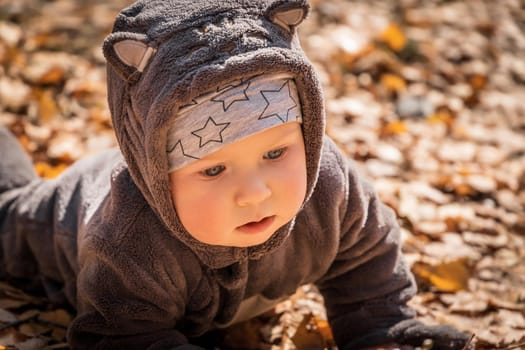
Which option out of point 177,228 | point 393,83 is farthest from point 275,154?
point 393,83

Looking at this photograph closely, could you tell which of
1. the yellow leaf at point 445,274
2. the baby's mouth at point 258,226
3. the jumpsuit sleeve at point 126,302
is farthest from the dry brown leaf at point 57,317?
the yellow leaf at point 445,274

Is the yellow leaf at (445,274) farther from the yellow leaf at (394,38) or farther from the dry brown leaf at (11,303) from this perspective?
the yellow leaf at (394,38)

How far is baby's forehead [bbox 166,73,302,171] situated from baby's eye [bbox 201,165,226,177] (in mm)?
42

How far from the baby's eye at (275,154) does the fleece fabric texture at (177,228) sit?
7cm

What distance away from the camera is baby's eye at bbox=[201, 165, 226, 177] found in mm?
1472

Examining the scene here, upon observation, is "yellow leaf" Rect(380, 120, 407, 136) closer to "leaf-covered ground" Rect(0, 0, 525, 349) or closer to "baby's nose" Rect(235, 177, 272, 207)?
"leaf-covered ground" Rect(0, 0, 525, 349)

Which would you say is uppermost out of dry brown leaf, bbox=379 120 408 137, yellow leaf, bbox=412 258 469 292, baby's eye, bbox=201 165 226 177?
baby's eye, bbox=201 165 226 177

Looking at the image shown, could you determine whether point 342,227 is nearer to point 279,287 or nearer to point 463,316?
point 279,287

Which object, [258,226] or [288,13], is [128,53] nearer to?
[288,13]

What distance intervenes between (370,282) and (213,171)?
620 millimetres

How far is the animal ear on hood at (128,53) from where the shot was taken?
1402 mm

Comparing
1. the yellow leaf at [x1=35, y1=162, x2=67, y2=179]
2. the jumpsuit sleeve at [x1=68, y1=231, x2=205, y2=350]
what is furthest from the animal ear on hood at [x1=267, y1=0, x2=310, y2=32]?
the yellow leaf at [x1=35, y1=162, x2=67, y2=179]

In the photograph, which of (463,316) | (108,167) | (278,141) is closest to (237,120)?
(278,141)

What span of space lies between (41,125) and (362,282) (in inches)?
57.2
